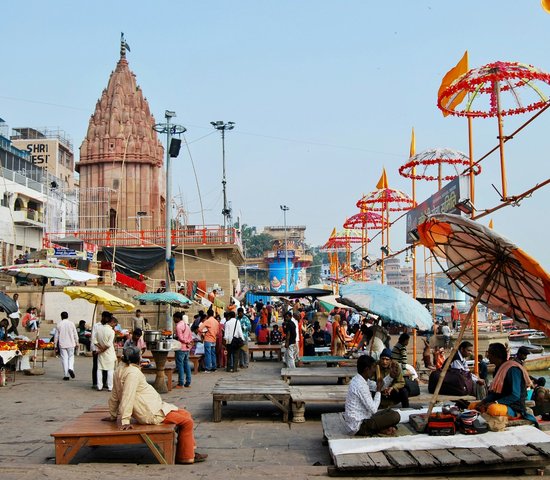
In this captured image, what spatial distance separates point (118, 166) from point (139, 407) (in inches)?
1458

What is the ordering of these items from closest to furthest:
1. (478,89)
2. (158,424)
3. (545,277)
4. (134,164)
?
(545,277) < (158,424) < (478,89) < (134,164)

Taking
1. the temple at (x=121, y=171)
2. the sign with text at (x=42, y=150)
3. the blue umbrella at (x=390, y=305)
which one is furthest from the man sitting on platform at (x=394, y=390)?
the sign with text at (x=42, y=150)

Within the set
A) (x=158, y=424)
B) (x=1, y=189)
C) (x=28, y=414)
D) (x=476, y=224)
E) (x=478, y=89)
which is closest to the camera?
(x=476, y=224)

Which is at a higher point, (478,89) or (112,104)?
(112,104)

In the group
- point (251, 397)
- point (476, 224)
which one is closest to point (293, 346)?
point (251, 397)

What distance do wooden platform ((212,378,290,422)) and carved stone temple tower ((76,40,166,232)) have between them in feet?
107

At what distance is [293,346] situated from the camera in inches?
588

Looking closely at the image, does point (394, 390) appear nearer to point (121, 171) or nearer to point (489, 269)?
point (489, 269)

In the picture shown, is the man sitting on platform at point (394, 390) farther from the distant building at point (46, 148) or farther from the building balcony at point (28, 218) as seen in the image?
the distant building at point (46, 148)

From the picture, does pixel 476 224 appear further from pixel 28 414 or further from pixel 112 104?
pixel 112 104

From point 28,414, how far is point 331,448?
561 cm

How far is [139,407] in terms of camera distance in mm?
6617

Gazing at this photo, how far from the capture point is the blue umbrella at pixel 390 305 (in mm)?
10805

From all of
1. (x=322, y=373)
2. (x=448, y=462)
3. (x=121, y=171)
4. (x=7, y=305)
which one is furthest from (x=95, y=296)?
(x=121, y=171)
